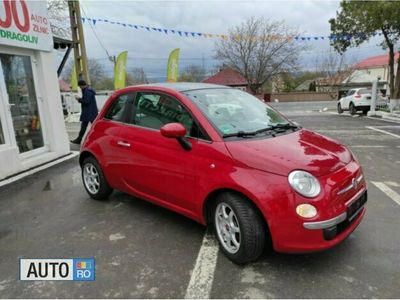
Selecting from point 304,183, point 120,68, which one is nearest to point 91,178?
point 304,183

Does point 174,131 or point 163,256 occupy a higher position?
point 174,131

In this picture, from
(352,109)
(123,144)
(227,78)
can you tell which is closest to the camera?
(123,144)

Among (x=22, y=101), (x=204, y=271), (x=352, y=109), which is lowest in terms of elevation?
(x=352, y=109)

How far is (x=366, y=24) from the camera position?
55.7ft

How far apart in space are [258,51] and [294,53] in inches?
178

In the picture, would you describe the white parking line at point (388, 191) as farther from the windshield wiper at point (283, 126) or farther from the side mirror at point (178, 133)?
the side mirror at point (178, 133)

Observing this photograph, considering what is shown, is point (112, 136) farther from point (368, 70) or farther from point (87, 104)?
point (368, 70)

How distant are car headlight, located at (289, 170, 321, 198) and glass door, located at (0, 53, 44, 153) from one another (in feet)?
19.0

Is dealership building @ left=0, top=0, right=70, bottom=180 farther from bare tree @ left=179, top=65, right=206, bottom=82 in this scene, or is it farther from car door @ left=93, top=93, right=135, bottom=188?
bare tree @ left=179, top=65, right=206, bottom=82

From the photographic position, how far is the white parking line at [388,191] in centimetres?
461

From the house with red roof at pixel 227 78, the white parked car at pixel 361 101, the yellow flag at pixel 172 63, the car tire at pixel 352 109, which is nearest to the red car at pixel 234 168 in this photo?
the white parked car at pixel 361 101

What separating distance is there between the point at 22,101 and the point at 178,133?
205 inches

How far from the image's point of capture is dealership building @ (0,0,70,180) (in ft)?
20.1

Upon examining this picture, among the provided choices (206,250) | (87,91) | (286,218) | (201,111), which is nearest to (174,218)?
(206,250)
